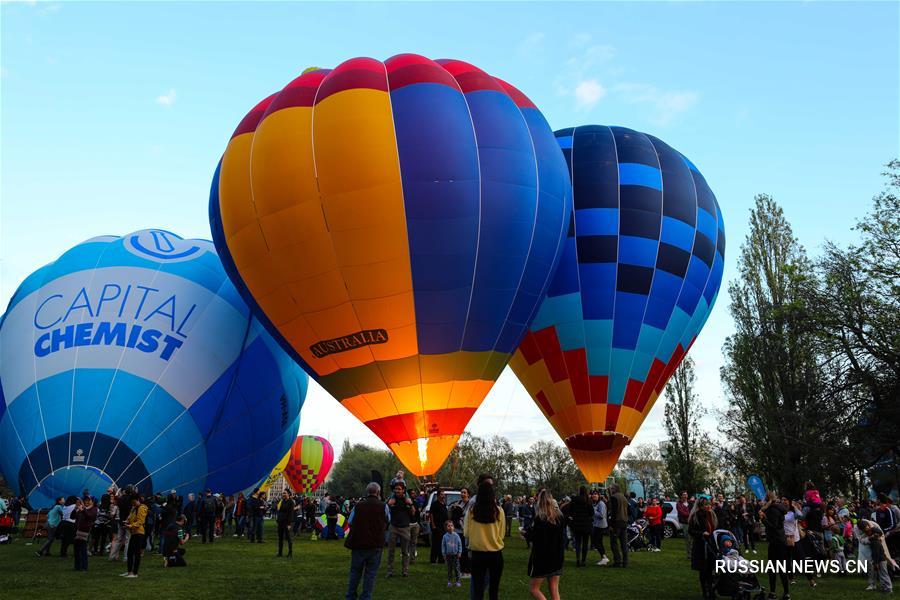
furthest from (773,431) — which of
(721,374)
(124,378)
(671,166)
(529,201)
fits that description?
(124,378)

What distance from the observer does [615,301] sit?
1822cm

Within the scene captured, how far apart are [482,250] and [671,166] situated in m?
8.22

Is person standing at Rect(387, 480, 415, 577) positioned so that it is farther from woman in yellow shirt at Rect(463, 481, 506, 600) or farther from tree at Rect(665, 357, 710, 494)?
tree at Rect(665, 357, 710, 494)

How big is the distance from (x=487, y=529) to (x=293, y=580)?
4720 millimetres

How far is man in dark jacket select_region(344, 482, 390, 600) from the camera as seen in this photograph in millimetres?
7375

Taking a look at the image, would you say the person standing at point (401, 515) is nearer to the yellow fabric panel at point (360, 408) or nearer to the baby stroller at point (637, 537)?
the yellow fabric panel at point (360, 408)

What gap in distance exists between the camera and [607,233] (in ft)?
60.2

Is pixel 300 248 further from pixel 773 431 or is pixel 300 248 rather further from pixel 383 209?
pixel 773 431

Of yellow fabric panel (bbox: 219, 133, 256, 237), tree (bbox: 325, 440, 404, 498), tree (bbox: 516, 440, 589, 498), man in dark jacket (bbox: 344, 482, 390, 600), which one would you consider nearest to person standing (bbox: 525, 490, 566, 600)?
man in dark jacket (bbox: 344, 482, 390, 600)

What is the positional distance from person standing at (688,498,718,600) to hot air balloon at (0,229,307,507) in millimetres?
11229

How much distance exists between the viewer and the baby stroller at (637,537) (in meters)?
17.7

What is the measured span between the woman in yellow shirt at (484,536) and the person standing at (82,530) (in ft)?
22.5

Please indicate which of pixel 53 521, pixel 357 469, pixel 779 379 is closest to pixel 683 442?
pixel 779 379

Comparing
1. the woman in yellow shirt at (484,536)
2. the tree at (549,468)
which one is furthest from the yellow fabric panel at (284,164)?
the tree at (549,468)
